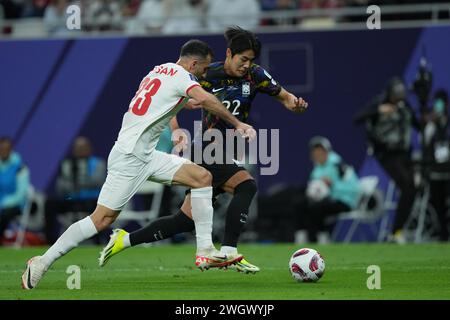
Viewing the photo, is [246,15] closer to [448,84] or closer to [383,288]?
[448,84]

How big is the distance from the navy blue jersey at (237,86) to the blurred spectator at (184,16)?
9.44m

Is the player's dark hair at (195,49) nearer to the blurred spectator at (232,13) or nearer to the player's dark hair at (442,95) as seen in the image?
the player's dark hair at (442,95)

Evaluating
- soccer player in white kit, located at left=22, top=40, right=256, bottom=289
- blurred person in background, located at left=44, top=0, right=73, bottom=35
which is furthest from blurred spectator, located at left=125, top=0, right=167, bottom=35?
soccer player in white kit, located at left=22, top=40, right=256, bottom=289

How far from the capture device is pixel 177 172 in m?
11.0

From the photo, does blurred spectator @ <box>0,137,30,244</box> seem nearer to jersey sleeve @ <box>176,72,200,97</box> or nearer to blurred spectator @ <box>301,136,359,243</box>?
blurred spectator @ <box>301,136,359,243</box>

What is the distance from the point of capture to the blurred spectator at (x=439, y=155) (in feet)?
64.0

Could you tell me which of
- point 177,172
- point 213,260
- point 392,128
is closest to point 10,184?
point 392,128

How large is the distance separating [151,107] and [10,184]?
11138 mm

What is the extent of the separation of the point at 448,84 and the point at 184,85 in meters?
10.6

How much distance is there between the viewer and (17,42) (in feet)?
73.5

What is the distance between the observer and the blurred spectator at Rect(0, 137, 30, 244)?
69.6ft

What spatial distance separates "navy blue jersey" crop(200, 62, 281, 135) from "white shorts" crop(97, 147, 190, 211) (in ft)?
3.53

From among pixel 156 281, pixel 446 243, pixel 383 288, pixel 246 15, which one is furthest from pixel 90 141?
pixel 383 288
